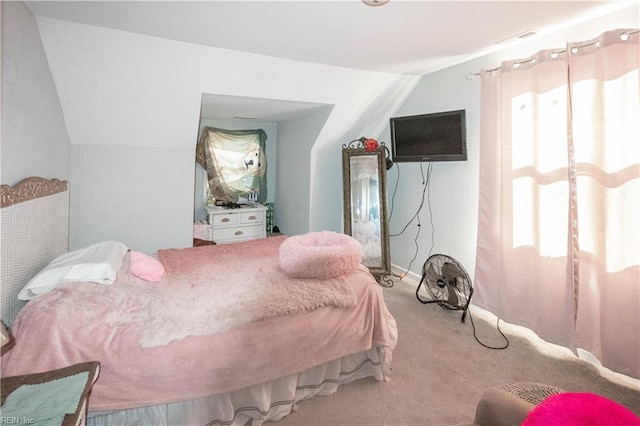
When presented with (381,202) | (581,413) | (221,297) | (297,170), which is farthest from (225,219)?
(581,413)

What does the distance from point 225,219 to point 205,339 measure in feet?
9.82

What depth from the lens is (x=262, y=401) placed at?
1.68 metres

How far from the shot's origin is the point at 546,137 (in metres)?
2.27

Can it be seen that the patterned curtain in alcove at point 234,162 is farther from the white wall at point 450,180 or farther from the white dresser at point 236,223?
the white wall at point 450,180

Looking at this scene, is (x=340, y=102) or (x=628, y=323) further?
(x=340, y=102)

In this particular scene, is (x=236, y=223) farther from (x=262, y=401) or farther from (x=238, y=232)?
(x=262, y=401)

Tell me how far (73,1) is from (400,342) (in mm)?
3249

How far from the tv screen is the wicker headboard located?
3266mm

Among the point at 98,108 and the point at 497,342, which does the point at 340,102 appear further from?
the point at 497,342

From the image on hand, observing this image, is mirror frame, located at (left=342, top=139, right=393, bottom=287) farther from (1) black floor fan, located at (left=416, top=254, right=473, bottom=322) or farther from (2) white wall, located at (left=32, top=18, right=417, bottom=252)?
(1) black floor fan, located at (left=416, top=254, right=473, bottom=322)

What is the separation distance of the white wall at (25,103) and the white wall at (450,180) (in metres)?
3.46

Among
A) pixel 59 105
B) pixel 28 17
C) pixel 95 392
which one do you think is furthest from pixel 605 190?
pixel 59 105

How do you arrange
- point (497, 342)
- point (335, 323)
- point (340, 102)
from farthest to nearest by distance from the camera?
point (340, 102) → point (497, 342) → point (335, 323)

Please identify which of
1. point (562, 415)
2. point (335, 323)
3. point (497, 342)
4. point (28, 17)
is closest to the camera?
point (562, 415)
